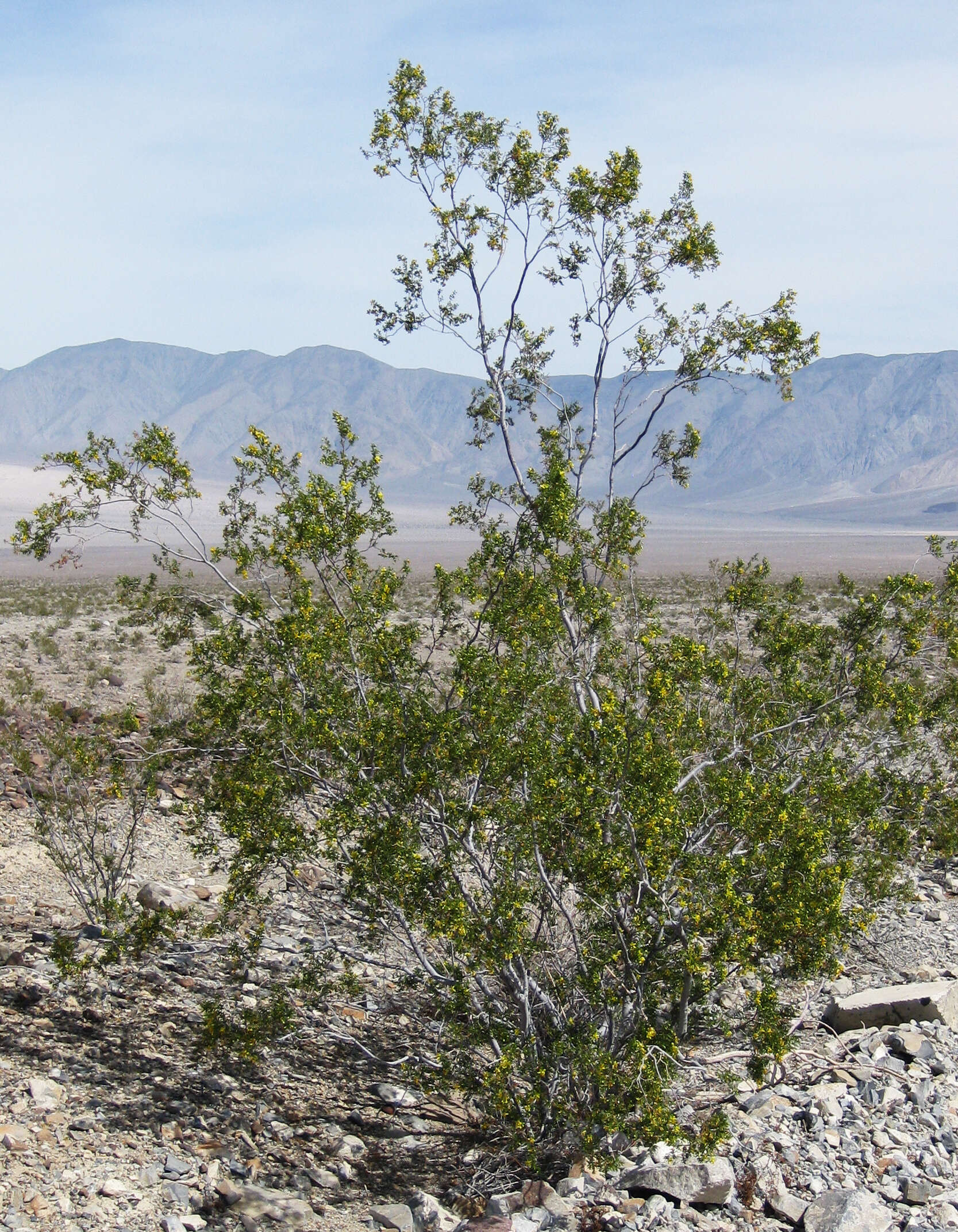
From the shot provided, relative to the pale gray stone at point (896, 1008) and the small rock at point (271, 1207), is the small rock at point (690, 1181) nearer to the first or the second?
Answer: the small rock at point (271, 1207)

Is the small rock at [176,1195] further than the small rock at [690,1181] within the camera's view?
Yes

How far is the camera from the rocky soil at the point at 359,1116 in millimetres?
6309

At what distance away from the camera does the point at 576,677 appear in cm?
688

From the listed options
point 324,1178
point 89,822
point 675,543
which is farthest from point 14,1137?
point 675,543

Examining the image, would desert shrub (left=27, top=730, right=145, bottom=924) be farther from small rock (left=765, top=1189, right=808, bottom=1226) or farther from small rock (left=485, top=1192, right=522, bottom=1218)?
small rock (left=765, top=1189, right=808, bottom=1226)

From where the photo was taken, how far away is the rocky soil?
20.7ft

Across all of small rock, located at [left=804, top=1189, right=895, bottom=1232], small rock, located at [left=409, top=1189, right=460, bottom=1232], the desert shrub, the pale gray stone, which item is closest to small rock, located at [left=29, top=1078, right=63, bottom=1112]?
the desert shrub

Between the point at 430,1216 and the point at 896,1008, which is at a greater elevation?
the point at 896,1008

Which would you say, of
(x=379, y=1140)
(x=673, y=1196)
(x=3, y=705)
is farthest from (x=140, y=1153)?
(x=3, y=705)

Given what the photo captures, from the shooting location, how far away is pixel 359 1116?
7883 mm

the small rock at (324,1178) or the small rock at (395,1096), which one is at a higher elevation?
the small rock at (324,1178)

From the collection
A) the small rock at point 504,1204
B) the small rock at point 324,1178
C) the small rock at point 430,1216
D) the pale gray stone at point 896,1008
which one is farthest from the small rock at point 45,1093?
the pale gray stone at point 896,1008

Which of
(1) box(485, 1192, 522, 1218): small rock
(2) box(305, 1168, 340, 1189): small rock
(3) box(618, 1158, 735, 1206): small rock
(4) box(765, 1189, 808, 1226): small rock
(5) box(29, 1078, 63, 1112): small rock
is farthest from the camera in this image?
(5) box(29, 1078, 63, 1112): small rock

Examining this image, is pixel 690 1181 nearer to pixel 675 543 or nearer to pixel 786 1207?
pixel 786 1207
